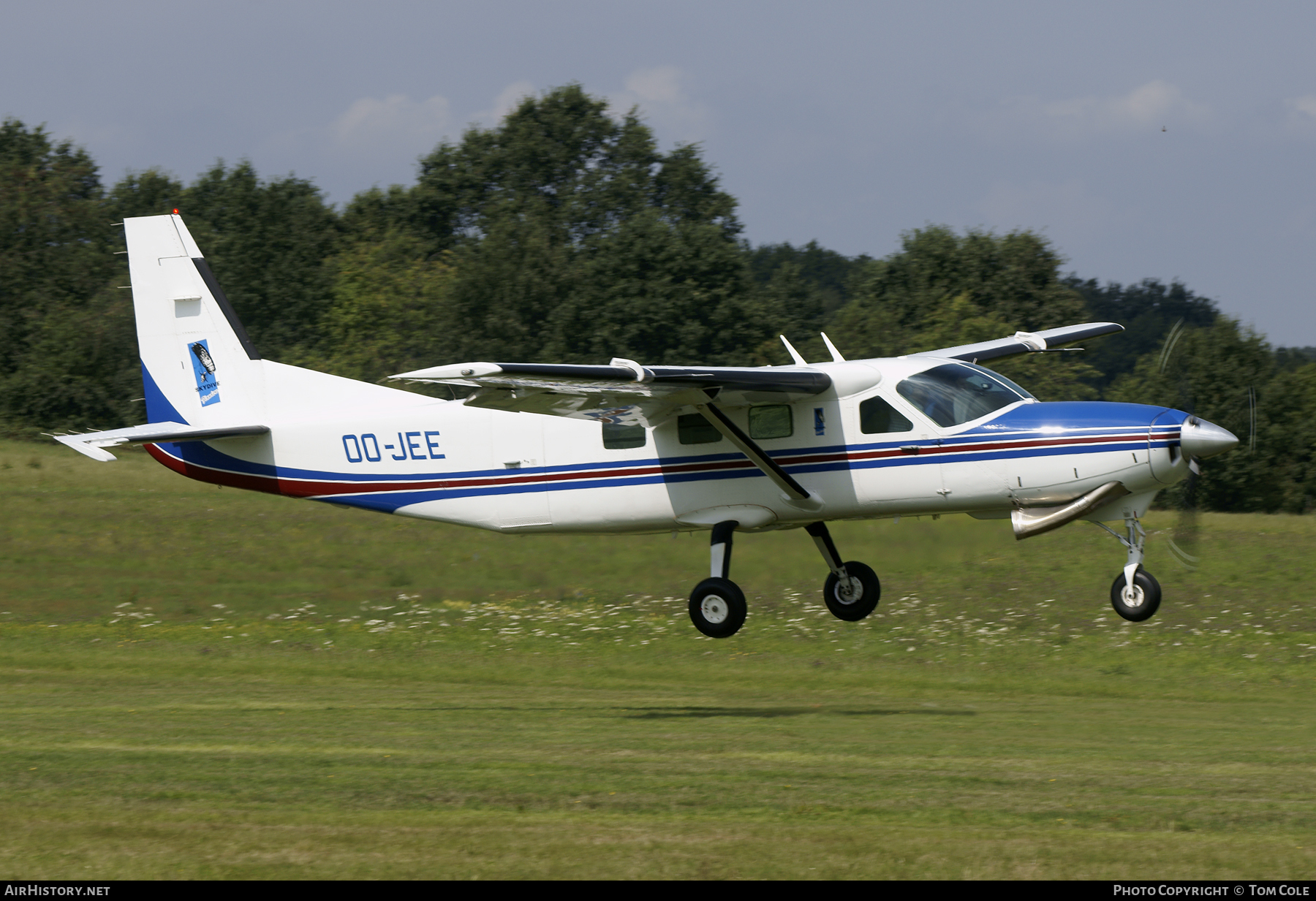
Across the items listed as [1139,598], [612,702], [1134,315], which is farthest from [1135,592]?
[1134,315]

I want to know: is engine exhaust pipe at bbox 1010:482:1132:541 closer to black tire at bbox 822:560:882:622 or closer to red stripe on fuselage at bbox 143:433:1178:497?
red stripe on fuselage at bbox 143:433:1178:497

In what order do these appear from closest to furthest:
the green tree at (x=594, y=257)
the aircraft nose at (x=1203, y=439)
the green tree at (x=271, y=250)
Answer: the aircraft nose at (x=1203, y=439)
the green tree at (x=594, y=257)
the green tree at (x=271, y=250)

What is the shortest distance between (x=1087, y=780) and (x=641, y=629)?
14.1 metres

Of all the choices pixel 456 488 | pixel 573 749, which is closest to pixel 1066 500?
pixel 573 749

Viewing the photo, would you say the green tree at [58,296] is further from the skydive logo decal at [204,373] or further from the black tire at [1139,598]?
the black tire at [1139,598]

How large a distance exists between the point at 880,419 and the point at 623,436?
3.06m

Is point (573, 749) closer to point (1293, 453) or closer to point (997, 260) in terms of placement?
point (1293, 453)

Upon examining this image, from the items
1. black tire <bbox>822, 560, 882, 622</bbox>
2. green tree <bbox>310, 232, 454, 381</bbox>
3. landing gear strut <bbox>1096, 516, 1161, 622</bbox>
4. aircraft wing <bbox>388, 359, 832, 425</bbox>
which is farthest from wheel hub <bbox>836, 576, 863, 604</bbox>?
green tree <bbox>310, 232, 454, 381</bbox>

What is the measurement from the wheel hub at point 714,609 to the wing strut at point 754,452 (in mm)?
1623

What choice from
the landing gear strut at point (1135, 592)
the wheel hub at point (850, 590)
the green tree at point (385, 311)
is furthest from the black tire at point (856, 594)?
the green tree at point (385, 311)

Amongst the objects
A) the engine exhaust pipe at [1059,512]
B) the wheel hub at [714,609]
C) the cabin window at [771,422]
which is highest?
the cabin window at [771,422]

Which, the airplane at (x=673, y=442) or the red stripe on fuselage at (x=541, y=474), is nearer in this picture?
the airplane at (x=673, y=442)

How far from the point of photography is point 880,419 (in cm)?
1541

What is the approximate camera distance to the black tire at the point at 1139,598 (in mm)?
14742
